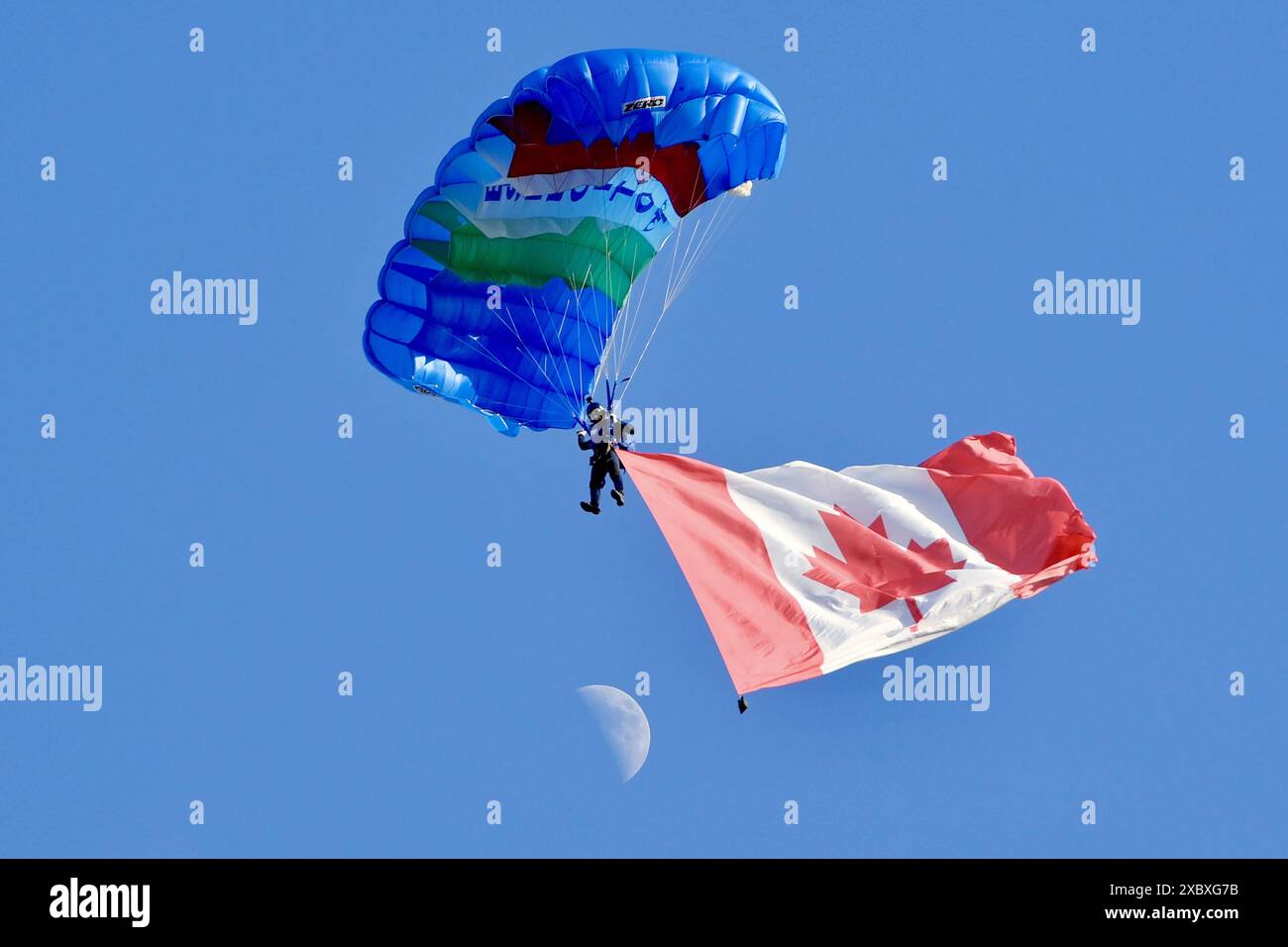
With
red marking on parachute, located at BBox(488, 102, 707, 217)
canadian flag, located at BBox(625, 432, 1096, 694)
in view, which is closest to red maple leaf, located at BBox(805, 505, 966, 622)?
canadian flag, located at BBox(625, 432, 1096, 694)

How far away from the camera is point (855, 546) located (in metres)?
20.0

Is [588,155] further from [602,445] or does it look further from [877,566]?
[877,566]

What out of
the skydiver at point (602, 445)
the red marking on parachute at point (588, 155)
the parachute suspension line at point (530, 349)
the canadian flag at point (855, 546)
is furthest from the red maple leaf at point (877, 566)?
the red marking on parachute at point (588, 155)

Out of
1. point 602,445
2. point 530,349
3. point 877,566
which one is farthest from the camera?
point 530,349

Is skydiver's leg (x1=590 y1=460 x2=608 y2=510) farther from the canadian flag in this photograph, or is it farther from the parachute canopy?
the parachute canopy

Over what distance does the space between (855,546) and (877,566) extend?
1.05 feet

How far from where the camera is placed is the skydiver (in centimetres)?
1883

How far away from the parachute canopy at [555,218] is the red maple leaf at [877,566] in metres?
2.86

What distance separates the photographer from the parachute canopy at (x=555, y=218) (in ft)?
61.5

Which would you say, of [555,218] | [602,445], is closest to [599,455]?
[602,445]

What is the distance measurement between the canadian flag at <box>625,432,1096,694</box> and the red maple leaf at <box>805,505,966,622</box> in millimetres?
14
